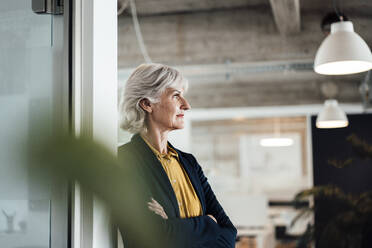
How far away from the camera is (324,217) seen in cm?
652

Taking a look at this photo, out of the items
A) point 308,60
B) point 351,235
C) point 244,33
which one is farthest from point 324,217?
point 244,33

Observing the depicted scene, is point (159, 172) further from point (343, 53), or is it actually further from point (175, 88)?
point (343, 53)

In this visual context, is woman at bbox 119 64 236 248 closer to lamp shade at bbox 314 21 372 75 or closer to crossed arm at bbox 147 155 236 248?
crossed arm at bbox 147 155 236 248

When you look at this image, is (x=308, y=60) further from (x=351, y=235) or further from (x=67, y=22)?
(x=67, y=22)

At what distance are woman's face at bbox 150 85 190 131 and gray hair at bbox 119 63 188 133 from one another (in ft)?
0.07

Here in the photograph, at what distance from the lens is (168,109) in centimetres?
150

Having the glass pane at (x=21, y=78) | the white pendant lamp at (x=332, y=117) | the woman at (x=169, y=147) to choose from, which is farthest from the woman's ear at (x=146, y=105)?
the white pendant lamp at (x=332, y=117)

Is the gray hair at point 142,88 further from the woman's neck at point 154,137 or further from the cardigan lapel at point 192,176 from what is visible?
the cardigan lapel at point 192,176

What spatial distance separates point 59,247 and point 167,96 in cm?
59

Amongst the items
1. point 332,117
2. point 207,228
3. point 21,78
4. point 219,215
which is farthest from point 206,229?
point 332,117

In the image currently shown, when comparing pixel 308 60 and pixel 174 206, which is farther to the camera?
pixel 308 60

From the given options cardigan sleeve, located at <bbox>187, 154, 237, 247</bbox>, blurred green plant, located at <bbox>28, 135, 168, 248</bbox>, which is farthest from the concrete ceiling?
blurred green plant, located at <bbox>28, 135, 168, 248</bbox>

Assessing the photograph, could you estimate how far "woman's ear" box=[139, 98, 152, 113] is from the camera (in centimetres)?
148

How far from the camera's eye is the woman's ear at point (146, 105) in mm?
1479
